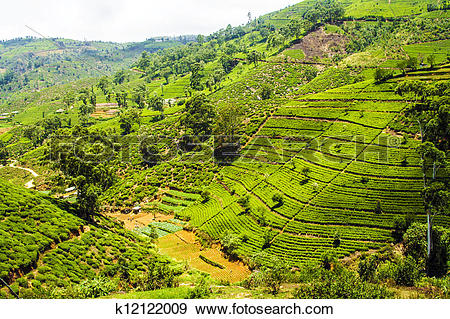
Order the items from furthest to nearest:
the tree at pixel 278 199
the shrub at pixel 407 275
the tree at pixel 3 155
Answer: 1. the tree at pixel 3 155
2. the tree at pixel 278 199
3. the shrub at pixel 407 275

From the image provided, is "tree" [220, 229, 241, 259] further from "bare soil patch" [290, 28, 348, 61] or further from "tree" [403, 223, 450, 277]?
"bare soil patch" [290, 28, 348, 61]

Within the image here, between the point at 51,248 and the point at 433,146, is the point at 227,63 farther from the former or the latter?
the point at 51,248

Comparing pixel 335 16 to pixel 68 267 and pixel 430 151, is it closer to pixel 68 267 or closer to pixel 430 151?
pixel 430 151

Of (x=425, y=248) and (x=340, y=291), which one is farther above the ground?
(x=340, y=291)

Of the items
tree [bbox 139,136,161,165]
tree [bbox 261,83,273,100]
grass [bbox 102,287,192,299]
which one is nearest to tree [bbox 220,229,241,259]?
grass [bbox 102,287,192,299]

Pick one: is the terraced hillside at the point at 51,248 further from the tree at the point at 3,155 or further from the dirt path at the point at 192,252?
the tree at the point at 3,155

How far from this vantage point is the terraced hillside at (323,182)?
154ft

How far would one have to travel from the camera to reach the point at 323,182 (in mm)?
57750

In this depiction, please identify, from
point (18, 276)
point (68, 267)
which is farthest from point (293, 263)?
point (18, 276)

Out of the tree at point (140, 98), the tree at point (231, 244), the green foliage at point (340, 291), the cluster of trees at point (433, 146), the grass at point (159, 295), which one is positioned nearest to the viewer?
the green foliage at point (340, 291)

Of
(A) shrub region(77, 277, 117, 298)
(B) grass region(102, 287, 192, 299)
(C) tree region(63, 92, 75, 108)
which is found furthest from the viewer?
(C) tree region(63, 92, 75, 108)

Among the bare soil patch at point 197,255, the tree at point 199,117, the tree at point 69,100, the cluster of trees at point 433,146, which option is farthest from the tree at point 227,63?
the bare soil patch at point 197,255

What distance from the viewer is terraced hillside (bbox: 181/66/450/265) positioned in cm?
4700

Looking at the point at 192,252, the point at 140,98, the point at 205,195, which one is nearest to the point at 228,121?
the point at 205,195
